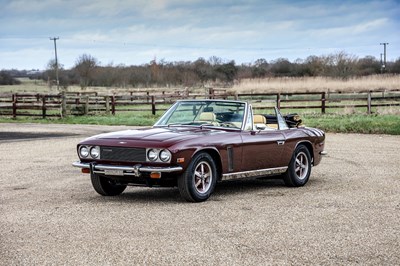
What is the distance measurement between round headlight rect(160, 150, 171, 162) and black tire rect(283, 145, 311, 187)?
268 centimetres

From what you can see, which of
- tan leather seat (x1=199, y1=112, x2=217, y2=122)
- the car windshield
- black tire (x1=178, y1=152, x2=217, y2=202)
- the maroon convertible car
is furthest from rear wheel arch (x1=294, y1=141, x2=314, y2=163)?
black tire (x1=178, y1=152, x2=217, y2=202)

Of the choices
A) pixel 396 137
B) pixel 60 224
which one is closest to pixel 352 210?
pixel 60 224

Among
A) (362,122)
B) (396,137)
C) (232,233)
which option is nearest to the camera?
(232,233)

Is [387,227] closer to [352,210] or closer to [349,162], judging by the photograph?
[352,210]

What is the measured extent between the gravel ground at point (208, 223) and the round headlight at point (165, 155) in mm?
605

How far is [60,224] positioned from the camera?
26.7 feet

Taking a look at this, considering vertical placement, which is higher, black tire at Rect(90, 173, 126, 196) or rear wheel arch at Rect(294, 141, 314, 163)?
rear wheel arch at Rect(294, 141, 314, 163)

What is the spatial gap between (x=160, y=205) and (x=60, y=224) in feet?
5.41

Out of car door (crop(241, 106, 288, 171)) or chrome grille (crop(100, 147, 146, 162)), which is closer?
chrome grille (crop(100, 147, 146, 162))

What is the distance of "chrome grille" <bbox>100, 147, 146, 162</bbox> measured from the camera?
30.5 ft

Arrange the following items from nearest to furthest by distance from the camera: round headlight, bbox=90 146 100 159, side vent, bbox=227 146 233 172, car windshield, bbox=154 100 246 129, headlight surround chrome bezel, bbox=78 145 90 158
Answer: round headlight, bbox=90 146 100 159, headlight surround chrome bezel, bbox=78 145 90 158, side vent, bbox=227 146 233 172, car windshield, bbox=154 100 246 129

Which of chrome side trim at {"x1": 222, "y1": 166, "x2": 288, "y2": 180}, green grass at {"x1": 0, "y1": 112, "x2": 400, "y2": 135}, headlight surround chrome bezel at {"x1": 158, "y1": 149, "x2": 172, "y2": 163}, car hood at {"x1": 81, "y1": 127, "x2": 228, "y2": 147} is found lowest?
green grass at {"x1": 0, "y1": 112, "x2": 400, "y2": 135}

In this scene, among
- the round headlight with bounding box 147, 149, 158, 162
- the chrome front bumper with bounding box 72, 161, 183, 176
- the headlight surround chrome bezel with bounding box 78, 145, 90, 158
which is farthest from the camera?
the headlight surround chrome bezel with bounding box 78, 145, 90, 158

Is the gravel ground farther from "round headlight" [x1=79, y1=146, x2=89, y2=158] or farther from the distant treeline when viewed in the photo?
the distant treeline
